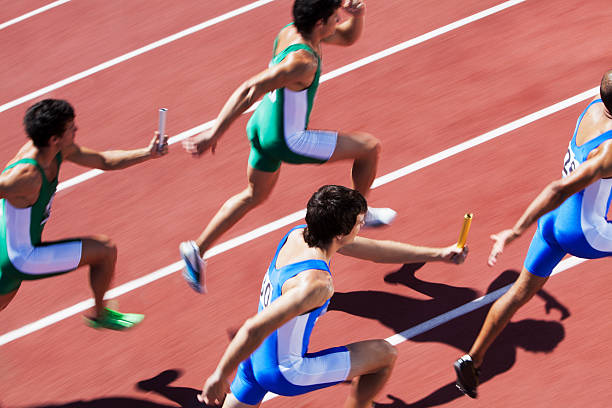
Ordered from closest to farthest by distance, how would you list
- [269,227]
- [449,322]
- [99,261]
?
1. [99,261]
2. [449,322]
3. [269,227]

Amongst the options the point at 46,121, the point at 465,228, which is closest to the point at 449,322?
the point at 465,228

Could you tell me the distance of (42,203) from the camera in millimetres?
4875

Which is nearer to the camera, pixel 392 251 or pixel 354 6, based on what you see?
pixel 392 251

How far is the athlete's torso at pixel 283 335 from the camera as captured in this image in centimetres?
412

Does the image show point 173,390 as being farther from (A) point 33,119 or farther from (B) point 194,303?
(A) point 33,119

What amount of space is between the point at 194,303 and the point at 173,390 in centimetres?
76

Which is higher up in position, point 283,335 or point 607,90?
point 607,90

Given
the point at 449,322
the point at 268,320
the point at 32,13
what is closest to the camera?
the point at 268,320

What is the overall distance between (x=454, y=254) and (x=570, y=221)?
83 centimetres

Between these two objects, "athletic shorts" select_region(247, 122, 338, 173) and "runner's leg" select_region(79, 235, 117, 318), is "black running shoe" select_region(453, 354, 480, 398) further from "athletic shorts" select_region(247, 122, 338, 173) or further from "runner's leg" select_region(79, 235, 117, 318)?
"runner's leg" select_region(79, 235, 117, 318)

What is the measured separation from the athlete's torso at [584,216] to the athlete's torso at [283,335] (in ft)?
5.35

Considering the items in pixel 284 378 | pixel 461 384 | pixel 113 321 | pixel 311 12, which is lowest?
pixel 461 384

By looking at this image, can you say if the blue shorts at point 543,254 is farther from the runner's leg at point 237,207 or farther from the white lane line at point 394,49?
the white lane line at point 394,49

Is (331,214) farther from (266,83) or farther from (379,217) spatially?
(379,217)
